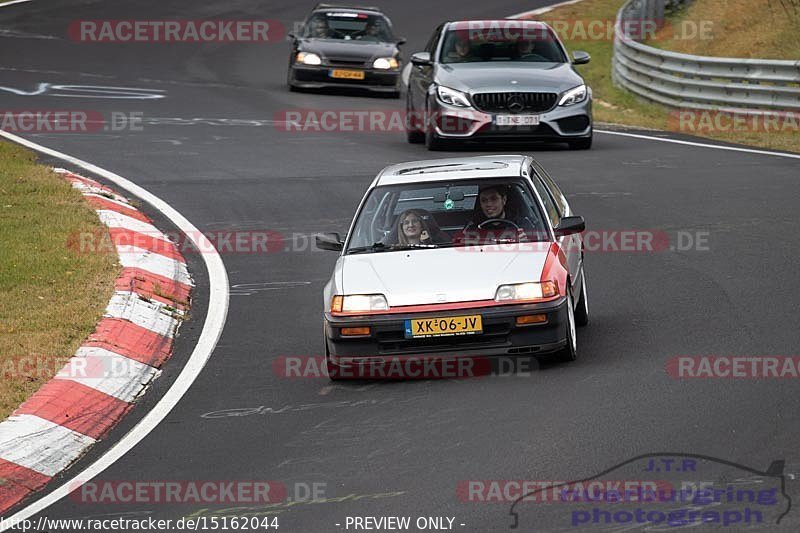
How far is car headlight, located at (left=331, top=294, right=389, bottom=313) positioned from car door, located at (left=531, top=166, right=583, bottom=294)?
1.47 m

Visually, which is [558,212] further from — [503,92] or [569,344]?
[503,92]

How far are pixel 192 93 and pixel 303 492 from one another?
20719 mm

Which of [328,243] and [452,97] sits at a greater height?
[328,243]

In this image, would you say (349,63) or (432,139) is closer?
(432,139)

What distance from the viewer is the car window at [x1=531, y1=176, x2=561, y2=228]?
10.6 metres

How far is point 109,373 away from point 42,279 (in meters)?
2.60

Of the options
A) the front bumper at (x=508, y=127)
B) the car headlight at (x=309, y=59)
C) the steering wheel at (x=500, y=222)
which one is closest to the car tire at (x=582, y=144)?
the front bumper at (x=508, y=127)

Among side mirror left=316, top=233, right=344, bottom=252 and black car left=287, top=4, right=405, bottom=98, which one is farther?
black car left=287, top=4, right=405, bottom=98

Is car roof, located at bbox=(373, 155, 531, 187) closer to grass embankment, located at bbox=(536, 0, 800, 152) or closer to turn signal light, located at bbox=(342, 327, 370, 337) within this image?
turn signal light, located at bbox=(342, 327, 370, 337)

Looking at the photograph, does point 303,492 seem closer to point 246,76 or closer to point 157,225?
point 157,225

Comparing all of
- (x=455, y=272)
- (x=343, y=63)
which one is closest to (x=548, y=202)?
(x=455, y=272)

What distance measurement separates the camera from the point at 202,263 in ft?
44.3

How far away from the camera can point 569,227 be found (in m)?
10.1
